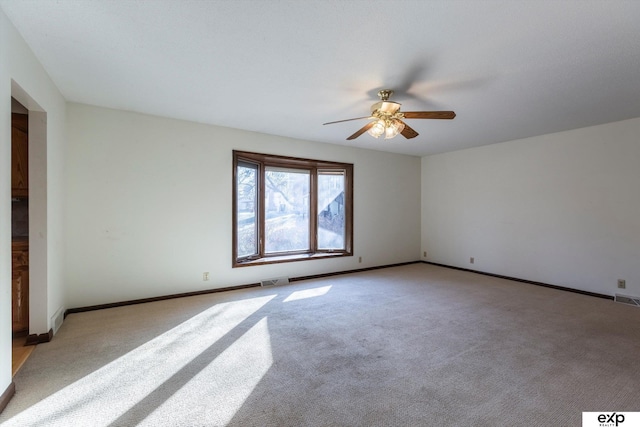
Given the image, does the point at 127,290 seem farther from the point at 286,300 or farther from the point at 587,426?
the point at 587,426

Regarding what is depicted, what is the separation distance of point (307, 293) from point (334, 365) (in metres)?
1.91

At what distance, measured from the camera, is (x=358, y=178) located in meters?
5.54

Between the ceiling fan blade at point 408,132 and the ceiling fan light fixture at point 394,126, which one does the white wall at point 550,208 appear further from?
the ceiling fan light fixture at point 394,126

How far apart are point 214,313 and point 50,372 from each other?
1.42 m

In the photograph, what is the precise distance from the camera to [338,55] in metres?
2.24

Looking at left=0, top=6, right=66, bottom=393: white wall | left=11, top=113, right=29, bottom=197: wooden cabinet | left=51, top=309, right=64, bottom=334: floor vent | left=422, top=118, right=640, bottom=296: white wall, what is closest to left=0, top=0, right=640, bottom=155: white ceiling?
→ left=0, top=6, right=66, bottom=393: white wall

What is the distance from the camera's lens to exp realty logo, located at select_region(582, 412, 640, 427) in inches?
65.0

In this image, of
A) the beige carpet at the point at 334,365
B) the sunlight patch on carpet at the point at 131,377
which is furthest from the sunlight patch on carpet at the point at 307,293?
the sunlight patch on carpet at the point at 131,377

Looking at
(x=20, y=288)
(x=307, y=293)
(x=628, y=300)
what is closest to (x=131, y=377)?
(x=20, y=288)

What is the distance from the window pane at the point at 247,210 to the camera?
445 cm

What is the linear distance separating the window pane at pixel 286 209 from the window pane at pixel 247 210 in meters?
0.20

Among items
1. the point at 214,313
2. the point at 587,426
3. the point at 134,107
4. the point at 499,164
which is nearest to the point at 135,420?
the point at 214,313

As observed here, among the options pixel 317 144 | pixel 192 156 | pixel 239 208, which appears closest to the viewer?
pixel 192 156

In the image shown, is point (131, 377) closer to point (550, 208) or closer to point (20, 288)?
point (20, 288)
